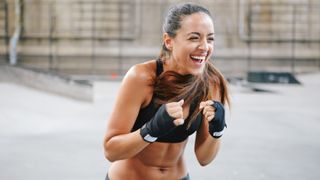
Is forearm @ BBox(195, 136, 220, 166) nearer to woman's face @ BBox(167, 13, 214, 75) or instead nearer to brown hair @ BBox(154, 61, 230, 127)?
brown hair @ BBox(154, 61, 230, 127)

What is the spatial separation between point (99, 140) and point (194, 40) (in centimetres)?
514

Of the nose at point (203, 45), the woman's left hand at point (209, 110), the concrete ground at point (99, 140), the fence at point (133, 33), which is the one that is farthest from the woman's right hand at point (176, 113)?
the fence at point (133, 33)

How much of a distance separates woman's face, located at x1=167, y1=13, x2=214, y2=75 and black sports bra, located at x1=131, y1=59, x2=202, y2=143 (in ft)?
0.59

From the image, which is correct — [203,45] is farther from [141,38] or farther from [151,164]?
[141,38]

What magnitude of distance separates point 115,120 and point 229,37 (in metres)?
21.5

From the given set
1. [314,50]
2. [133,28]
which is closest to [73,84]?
[133,28]

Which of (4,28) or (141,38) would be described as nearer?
(4,28)

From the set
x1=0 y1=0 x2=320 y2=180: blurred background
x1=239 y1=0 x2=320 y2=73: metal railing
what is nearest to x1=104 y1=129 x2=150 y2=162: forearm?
x1=0 y1=0 x2=320 y2=180: blurred background

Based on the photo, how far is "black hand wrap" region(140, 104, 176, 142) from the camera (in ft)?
6.41

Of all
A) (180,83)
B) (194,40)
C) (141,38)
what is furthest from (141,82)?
(141,38)

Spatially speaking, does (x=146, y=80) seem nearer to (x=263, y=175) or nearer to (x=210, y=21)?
(x=210, y=21)

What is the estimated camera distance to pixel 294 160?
5.77 meters

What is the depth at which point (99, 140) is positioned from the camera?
7066 mm

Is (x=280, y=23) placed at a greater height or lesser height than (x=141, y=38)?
greater
